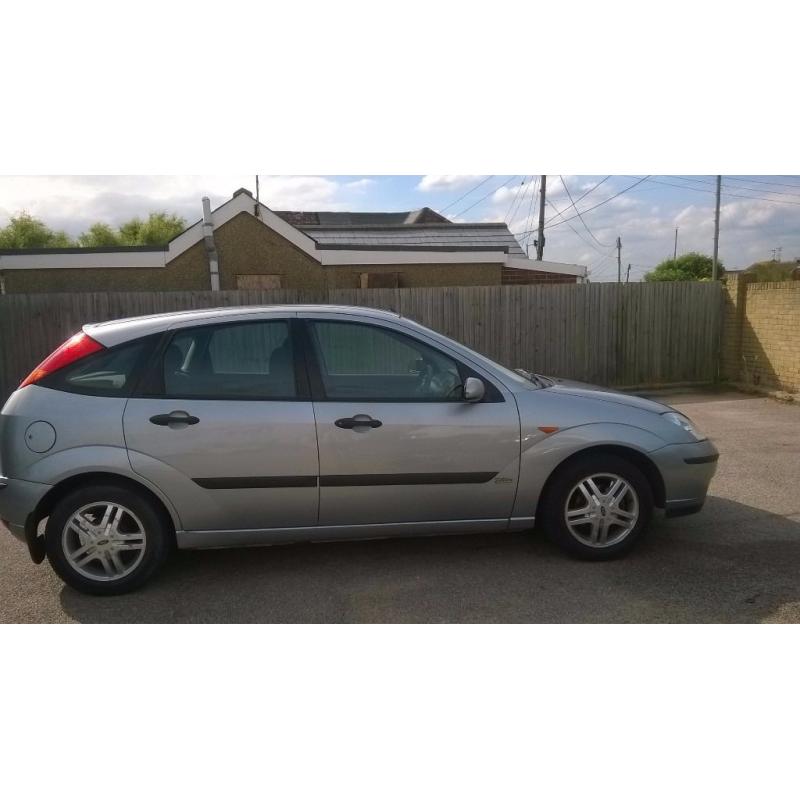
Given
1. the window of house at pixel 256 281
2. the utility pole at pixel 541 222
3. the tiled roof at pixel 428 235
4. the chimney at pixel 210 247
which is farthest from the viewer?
the utility pole at pixel 541 222

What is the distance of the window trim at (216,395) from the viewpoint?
144 inches

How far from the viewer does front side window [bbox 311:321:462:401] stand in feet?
12.6

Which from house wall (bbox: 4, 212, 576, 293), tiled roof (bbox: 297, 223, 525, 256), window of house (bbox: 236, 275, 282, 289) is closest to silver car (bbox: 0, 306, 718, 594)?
house wall (bbox: 4, 212, 576, 293)

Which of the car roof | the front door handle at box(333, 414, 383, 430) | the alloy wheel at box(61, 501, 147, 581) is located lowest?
the alloy wheel at box(61, 501, 147, 581)

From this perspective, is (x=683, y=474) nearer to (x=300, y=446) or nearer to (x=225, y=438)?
(x=300, y=446)

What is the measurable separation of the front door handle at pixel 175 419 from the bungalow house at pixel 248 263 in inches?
470

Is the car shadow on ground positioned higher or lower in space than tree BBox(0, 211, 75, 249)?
lower

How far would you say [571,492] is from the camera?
392 cm

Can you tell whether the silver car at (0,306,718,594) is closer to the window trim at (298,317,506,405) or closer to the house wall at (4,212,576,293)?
the window trim at (298,317,506,405)

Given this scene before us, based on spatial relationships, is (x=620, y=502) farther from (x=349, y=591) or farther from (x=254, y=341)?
(x=254, y=341)

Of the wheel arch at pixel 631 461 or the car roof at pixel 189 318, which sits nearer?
the car roof at pixel 189 318

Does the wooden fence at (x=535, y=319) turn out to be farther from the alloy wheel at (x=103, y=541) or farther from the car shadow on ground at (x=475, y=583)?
the alloy wheel at (x=103, y=541)

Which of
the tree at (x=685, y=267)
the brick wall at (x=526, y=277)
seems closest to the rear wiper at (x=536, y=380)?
the brick wall at (x=526, y=277)

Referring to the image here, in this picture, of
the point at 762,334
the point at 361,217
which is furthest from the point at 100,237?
the point at 762,334
